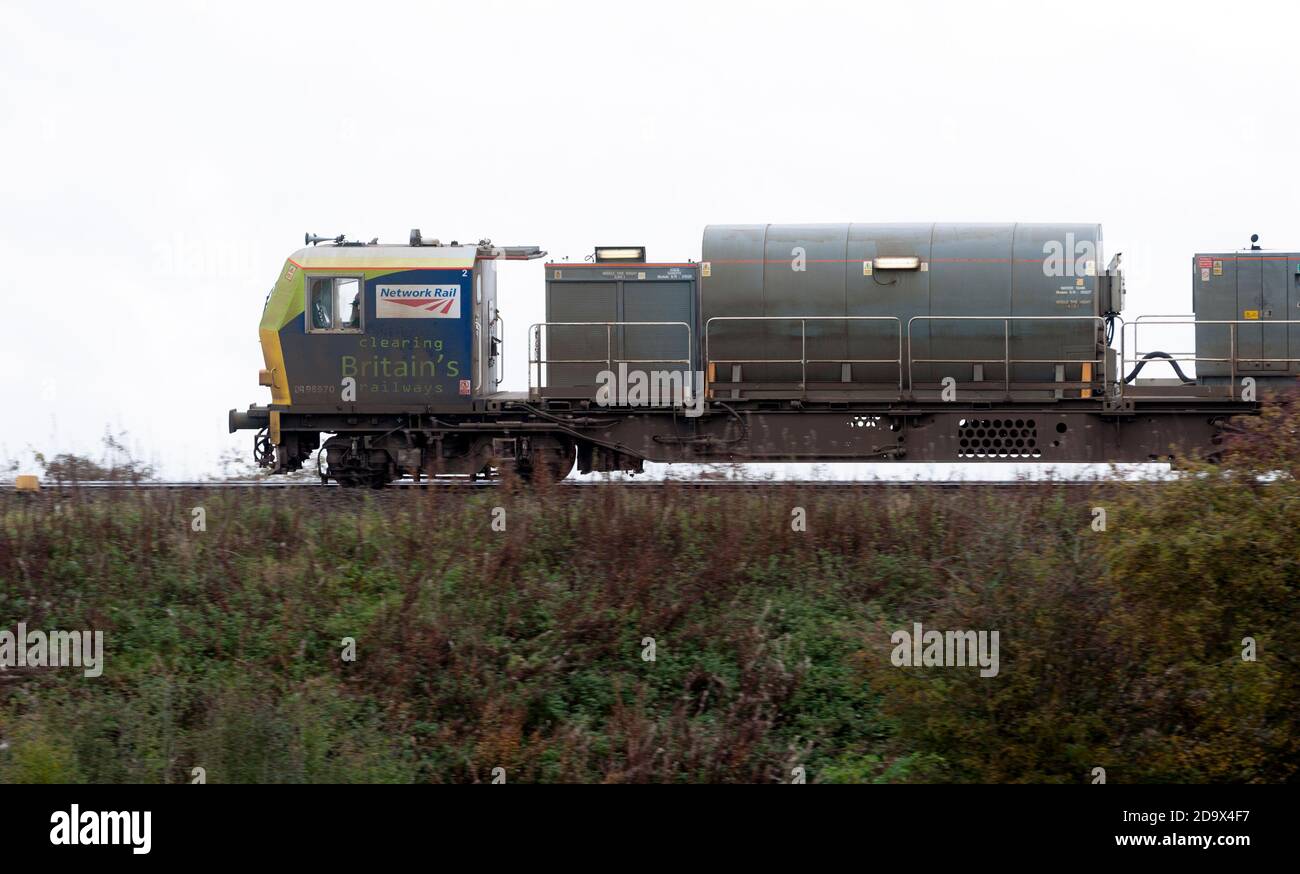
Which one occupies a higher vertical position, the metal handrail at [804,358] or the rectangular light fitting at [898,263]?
the rectangular light fitting at [898,263]

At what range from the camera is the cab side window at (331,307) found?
56.4ft

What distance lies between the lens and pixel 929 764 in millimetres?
8453

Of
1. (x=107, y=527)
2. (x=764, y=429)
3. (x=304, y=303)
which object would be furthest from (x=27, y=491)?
(x=764, y=429)

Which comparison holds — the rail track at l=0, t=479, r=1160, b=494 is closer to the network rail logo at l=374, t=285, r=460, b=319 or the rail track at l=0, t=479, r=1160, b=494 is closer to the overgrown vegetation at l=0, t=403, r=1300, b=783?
the overgrown vegetation at l=0, t=403, r=1300, b=783

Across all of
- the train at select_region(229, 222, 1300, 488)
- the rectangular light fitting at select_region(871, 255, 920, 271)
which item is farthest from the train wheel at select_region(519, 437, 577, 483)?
the rectangular light fitting at select_region(871, 255, 920, 271)

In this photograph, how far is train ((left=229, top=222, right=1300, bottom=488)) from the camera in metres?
17.0

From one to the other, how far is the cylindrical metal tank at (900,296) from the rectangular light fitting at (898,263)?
0.01 metres

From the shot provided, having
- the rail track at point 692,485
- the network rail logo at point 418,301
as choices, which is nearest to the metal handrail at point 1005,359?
the rail track at point 692,485

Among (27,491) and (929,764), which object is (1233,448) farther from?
(27,491)

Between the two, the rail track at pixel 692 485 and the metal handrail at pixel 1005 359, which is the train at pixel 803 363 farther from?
the rail track at pixel 692 485

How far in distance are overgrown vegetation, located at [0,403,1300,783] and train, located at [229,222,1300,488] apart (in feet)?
12.0
